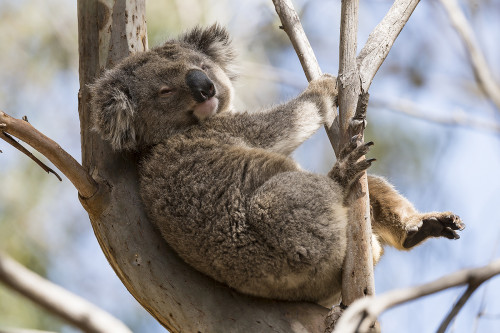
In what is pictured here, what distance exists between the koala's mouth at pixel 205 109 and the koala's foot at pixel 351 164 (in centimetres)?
102

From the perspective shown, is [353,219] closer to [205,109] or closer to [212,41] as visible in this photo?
[205,109]

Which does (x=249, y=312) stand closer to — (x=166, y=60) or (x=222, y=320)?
(x=222, y=320)

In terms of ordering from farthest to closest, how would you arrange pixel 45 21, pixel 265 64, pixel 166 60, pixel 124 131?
pixel 265 64
pixel 45 21
pixel 166 60
pixel 124 131

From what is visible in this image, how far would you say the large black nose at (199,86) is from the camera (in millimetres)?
3459

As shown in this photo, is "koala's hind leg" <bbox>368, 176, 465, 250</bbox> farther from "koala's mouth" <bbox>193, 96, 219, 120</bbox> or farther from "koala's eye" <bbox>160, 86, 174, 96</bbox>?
"koala's eye" <bbox>160, 86, 174, 96</bbox>

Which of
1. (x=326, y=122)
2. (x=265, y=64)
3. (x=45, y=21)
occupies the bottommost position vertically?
(x=326, y=122)

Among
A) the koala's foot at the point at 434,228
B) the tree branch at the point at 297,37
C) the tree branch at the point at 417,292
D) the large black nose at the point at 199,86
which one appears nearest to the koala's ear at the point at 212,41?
the large black nose at the point at 199,86

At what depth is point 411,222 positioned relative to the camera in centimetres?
314

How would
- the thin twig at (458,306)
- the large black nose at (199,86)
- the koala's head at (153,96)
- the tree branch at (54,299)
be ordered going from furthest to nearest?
the large black nose at (199,86) → the koala's head at (153,96) → the thin twig at (458,306) → the tree branch at (54,299)

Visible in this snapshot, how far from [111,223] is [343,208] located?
4.02ft

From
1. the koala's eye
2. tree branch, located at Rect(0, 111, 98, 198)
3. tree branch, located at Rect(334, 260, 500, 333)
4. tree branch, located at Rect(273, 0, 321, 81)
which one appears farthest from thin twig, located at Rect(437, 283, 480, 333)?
the koala's eye

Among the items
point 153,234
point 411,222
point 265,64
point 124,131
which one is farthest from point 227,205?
point 265,64

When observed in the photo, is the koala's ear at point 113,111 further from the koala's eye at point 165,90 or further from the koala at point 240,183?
the koala's eye at point 165,90

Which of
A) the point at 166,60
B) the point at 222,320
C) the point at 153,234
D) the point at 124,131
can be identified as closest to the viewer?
the point at 222,320
